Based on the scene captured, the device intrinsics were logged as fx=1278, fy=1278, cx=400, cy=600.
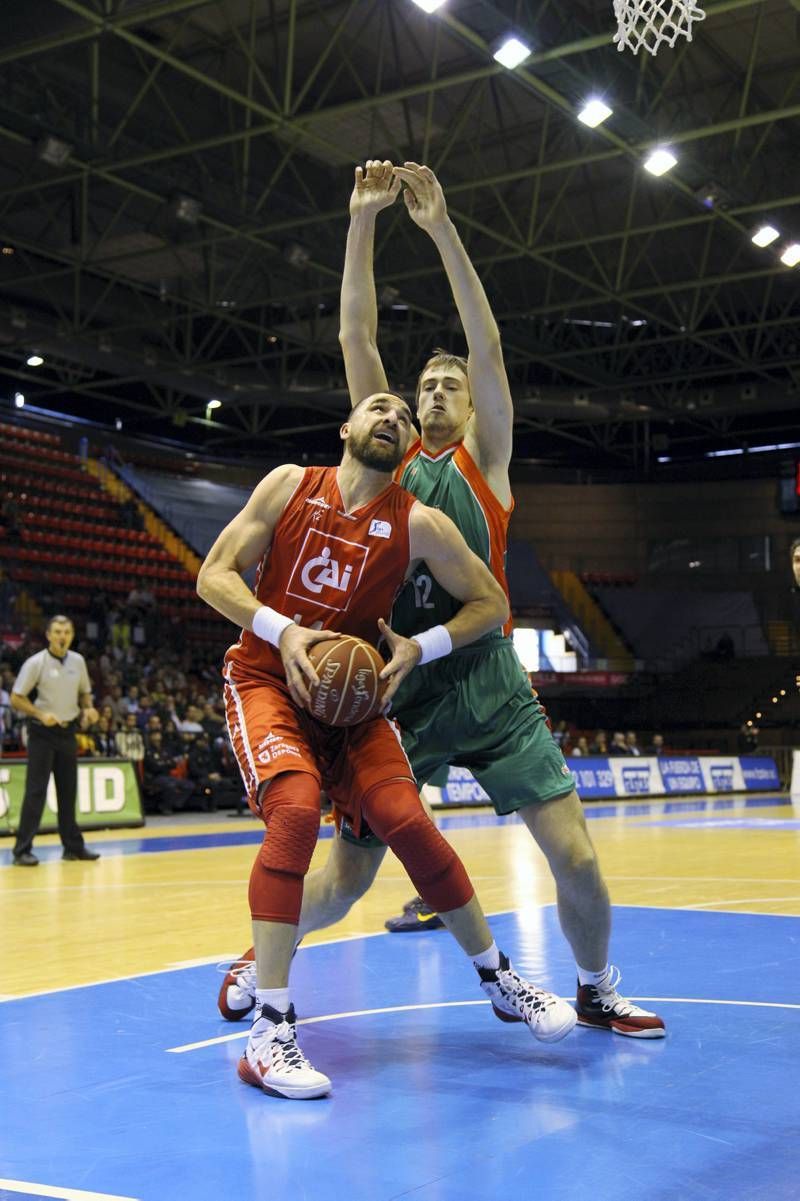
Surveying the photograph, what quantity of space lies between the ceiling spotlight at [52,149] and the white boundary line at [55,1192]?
50.4 ft

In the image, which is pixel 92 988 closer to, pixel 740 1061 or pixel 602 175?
pixel 740 1061

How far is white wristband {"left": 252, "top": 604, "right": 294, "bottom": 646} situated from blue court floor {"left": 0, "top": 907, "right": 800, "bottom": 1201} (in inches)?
49.5

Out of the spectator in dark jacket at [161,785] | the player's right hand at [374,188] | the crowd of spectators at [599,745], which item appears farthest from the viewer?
the crowd of spectators at [599,745]

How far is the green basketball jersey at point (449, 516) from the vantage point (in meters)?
4.32

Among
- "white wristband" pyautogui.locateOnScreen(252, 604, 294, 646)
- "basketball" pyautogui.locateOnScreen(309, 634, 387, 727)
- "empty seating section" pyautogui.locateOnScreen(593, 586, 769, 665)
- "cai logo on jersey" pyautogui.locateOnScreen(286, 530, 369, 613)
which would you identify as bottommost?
"basketball" pyautogui.locateOnScreen(309, 634, 387, 727)

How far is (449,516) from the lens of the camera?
14.6 ft

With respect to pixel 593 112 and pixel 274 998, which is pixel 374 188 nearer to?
pixel 274 998

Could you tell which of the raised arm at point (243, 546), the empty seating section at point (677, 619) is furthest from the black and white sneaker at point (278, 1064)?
the empty seating section at point (677, 619)

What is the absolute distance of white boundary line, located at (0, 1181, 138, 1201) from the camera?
2.57 metres

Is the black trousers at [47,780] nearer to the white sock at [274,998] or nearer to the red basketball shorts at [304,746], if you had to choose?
the red basketball shorts at [304,746]

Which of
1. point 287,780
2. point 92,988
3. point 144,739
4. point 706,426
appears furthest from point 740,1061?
point 706,426

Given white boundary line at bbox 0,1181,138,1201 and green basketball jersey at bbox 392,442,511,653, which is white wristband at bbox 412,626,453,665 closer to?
green basketball jersey at bbox 392,442,511,653

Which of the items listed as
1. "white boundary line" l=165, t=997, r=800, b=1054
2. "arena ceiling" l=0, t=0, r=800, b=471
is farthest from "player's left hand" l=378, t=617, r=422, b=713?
"arena ceiling" l=0, t=0, r=800, b=471

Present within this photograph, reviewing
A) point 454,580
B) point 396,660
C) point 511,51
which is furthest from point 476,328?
point 511,51
